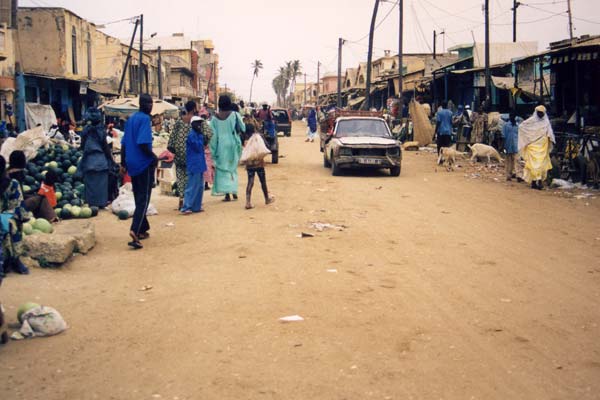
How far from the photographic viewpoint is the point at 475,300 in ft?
18.4

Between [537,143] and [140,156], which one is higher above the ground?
[537,143]

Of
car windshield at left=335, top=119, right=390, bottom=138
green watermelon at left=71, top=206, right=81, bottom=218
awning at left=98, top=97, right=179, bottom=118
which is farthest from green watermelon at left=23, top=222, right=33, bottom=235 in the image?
awning at left=98, top=97, right=179, bottom=118

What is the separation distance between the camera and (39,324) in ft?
15.8

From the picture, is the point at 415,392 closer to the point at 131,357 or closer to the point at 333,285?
the point at 131,357

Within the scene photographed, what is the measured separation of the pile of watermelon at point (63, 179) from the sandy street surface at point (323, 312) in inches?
30.4

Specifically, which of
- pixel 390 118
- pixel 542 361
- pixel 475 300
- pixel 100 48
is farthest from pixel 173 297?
pixel 100 48

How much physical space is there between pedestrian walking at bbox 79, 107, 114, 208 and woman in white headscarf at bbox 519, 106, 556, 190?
871cm

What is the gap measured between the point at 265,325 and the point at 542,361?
1971 mm

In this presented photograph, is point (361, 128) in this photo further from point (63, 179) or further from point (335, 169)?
point (63, 179)

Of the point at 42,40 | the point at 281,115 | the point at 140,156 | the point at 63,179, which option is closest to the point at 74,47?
the point at 42,40

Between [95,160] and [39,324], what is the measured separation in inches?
250

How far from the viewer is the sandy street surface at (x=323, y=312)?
3.93 m

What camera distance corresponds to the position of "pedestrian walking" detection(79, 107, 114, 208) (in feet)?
34.9

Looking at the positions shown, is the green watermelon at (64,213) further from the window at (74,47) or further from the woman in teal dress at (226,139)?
the window at (74,47)
